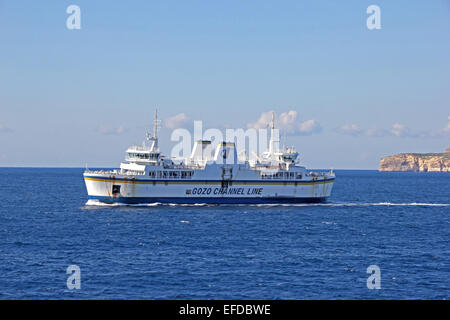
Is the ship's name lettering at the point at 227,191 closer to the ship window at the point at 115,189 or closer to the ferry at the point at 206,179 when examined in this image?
the ferry at the point at 206,179

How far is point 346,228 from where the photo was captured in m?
59.3

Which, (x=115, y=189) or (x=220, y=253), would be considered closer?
(x=220, y=253)

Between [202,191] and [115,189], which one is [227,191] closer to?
[202,191]

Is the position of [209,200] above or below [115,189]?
below

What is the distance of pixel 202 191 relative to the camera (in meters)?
77.6

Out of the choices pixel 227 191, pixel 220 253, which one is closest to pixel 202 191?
pixel 227 191

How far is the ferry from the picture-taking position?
74.2m

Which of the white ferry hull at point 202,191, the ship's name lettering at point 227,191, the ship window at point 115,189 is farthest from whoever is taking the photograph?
the ship's name lettering at point 227,191

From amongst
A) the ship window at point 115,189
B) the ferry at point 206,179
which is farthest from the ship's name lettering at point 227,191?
the ship window at point 115,189

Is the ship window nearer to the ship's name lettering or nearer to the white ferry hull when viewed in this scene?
the white ferry hull

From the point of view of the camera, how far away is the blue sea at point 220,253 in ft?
105

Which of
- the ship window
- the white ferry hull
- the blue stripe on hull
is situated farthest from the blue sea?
the ship window

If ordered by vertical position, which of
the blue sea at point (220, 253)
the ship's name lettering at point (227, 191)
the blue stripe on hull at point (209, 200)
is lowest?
the blue sea at point (220, 253)

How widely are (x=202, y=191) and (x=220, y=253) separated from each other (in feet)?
114
